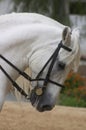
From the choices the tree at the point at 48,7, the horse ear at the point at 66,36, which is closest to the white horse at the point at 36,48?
the horse ear at the point at 66,36

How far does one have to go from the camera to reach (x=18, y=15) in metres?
4.67

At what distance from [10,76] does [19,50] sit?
0.83ft

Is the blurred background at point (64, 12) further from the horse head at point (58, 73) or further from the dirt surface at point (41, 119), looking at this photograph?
the horse head at point (58, 73)

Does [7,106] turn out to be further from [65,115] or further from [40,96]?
[40,96]

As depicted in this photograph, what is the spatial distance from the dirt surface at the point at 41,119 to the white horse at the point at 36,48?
257cm

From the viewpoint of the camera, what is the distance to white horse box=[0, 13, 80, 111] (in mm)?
4559

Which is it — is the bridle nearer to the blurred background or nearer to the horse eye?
the horse eye

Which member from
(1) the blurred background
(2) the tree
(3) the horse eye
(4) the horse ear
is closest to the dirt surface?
(1) the blurred background

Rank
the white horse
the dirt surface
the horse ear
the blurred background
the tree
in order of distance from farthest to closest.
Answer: the tree → the blurred background → the dirt surface → the white horse → the horse ear

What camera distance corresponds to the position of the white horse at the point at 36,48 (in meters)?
4.56

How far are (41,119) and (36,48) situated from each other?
3.52 m

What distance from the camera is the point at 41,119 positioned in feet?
26.2

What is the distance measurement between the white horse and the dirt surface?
2.57m

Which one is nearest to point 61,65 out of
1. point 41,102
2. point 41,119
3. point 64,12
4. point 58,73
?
point 58,73
